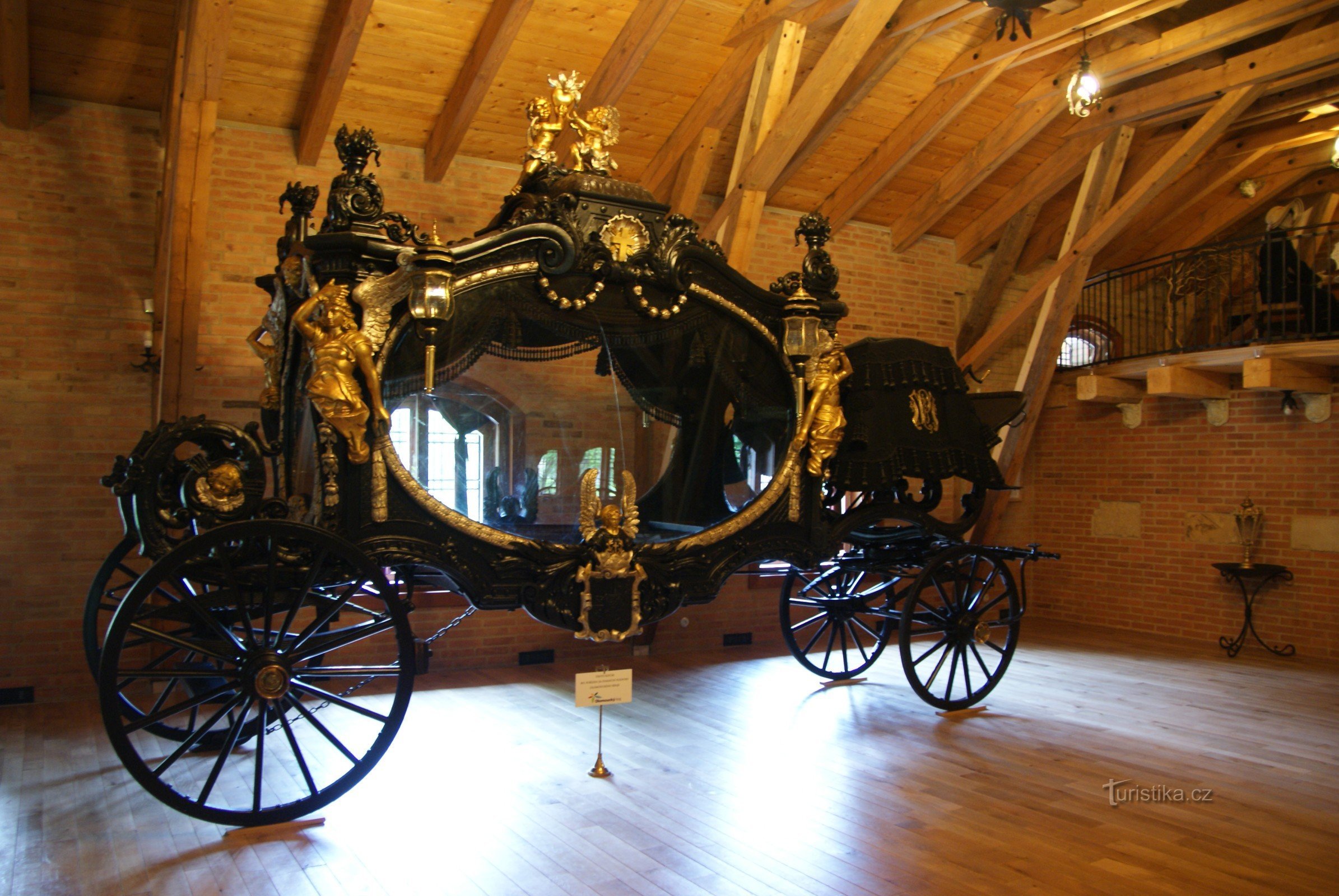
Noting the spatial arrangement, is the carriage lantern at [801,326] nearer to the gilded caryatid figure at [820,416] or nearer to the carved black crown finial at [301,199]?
the gilded caryatid figure at [820,416]

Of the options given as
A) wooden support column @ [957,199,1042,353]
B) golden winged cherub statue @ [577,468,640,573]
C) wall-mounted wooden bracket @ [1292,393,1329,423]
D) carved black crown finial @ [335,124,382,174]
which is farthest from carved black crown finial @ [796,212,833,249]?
wall-mounted wooden bracket @ [1292,393,1329,423]

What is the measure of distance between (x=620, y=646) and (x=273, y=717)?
12.4 feet

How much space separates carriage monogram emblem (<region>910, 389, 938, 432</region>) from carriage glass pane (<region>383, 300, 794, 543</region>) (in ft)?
2.41

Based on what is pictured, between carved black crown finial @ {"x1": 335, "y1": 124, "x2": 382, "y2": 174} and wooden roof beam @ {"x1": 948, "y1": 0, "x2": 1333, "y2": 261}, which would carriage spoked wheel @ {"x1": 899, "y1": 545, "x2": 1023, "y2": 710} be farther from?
wooden roof beam @ {"x1": 948, "y1": 0, "x2": 1333, "y2": 261}

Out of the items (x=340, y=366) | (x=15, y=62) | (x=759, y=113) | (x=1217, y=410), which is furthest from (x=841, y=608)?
(x=15, y=62)

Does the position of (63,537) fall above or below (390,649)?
above

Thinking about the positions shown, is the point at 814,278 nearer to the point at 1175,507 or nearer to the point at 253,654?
the point at 253,654

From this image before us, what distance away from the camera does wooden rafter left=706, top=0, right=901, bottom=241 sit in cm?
627

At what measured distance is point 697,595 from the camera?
4.68m

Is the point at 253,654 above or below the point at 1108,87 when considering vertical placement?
below

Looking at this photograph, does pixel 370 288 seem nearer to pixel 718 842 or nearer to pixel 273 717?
pixel 273 717

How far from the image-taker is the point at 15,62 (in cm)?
526

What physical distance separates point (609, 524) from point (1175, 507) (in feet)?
21.9

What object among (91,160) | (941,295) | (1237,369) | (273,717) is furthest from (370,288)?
(1237,369)
